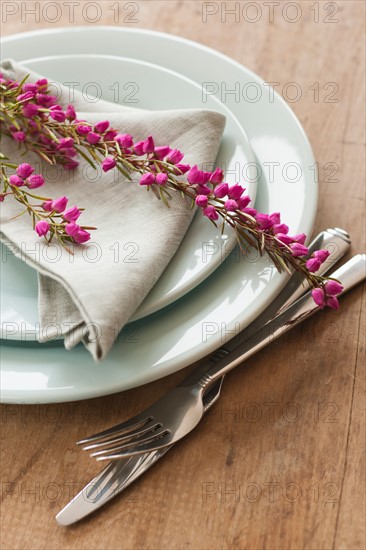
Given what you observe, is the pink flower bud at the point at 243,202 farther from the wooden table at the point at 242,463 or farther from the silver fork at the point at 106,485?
the silver fork at the point at 106,485

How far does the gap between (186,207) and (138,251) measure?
0.30 feet

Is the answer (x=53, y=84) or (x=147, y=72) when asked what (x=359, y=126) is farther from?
(x=53, y=84)

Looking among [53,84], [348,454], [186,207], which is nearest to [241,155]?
[186,207]

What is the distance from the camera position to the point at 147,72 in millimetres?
1022

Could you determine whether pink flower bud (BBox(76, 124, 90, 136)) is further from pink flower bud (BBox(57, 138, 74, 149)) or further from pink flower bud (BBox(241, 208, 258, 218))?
pink flower bud (BBox(241, 208, 258, 218))

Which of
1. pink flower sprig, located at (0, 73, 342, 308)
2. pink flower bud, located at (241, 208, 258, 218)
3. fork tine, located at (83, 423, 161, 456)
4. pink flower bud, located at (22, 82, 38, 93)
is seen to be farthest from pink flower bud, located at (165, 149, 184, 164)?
fork tine, located at (83, 423, 161, 456)

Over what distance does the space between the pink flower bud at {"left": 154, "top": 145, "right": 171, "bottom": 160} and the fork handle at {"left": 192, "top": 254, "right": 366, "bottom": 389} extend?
0.78ft

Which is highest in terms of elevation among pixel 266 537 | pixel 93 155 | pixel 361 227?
pixel 93 155

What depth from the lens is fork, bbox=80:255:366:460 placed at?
0.72 meters

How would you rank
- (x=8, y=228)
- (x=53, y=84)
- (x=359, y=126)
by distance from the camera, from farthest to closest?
(x=359, y=126), (x=53, y=84), (x=8, y=228)

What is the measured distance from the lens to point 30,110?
89cm

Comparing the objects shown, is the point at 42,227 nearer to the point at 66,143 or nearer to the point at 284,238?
the point at 66,143

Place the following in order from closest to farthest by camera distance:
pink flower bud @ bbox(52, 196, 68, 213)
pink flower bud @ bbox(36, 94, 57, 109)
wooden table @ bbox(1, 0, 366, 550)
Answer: wooden table @ bbox(1, 0, 366, 550) < pink flower bud @ bbox(52, 196, 68, 213) < pink flower bud @ bbox(36, 94, 57, 109)

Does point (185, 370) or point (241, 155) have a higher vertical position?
point (241, 155)
